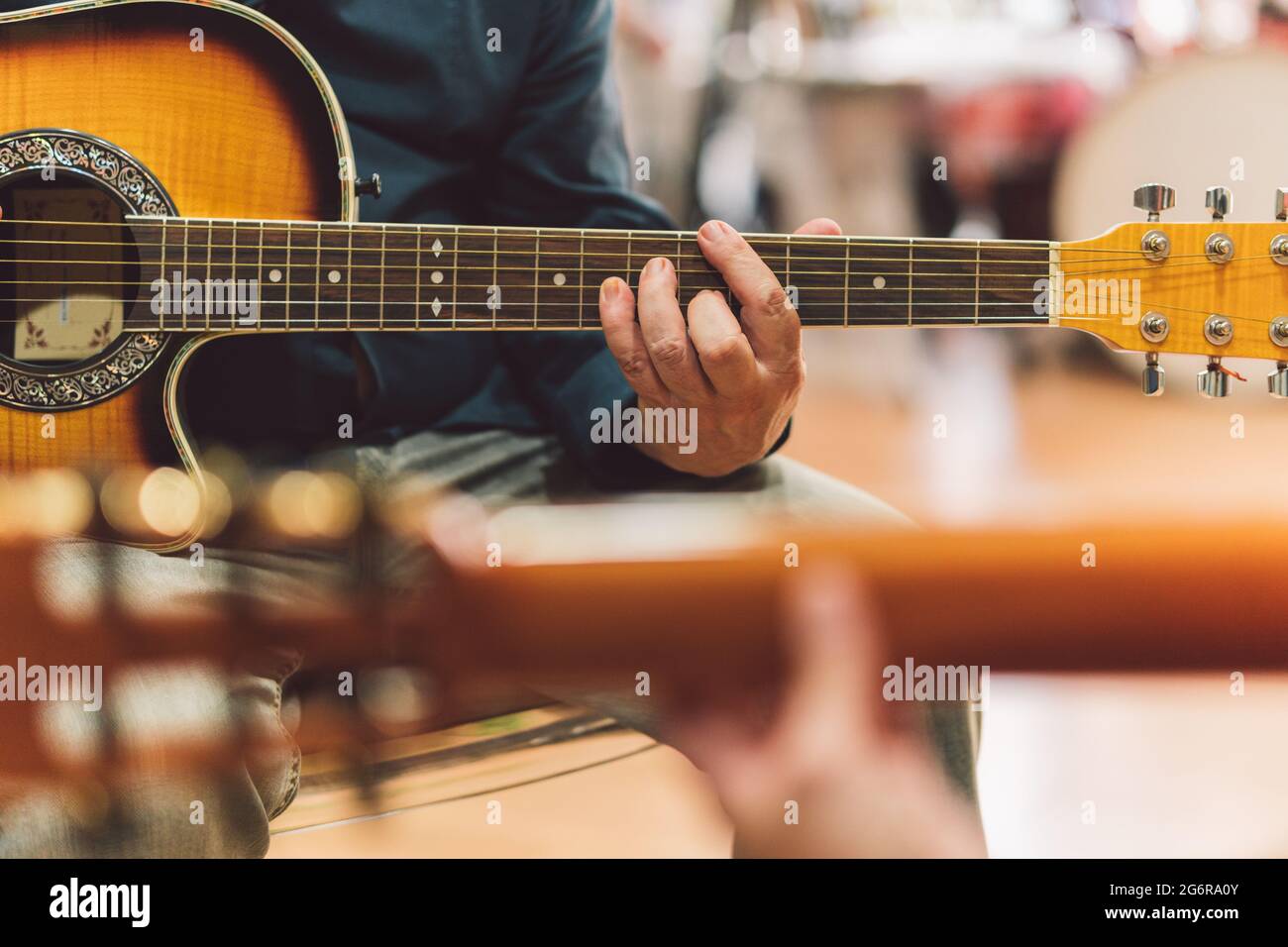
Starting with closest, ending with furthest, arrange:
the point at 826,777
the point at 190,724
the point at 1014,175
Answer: the point at 190,724 < the point at 826,777 < the point at 1014,175

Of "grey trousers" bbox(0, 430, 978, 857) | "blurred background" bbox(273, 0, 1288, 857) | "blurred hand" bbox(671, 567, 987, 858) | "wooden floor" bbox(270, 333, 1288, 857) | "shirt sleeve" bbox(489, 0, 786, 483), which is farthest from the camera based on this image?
"blurred background" bbox(273, 0, 1288, 857)

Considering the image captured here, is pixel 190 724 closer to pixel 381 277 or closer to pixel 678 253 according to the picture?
pixel 381 277

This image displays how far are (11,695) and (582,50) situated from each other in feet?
2.33

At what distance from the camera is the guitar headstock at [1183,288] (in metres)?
0.73

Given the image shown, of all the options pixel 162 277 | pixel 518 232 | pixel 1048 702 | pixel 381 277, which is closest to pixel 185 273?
pixel 162 277

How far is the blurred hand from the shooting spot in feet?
2.68

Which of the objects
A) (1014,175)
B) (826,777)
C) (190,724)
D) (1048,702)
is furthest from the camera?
(1014,175)

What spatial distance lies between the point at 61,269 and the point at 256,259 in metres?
0.14

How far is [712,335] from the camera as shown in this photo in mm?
728

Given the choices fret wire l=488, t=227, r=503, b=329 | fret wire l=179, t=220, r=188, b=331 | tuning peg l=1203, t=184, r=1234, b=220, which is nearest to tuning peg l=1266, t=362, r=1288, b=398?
tuning peg l=1203, t=184, r=1234, b=220

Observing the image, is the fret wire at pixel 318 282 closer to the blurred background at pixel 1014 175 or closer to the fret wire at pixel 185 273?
the fret wire at pixel 185 273

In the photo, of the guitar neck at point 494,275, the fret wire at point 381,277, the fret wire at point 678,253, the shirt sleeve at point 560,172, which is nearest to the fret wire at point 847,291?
the guitar neck at point 494,275

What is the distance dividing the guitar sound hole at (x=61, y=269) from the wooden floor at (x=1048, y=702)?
41 cm

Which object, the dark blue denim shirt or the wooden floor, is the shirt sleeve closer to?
the dark blue denim shirt
